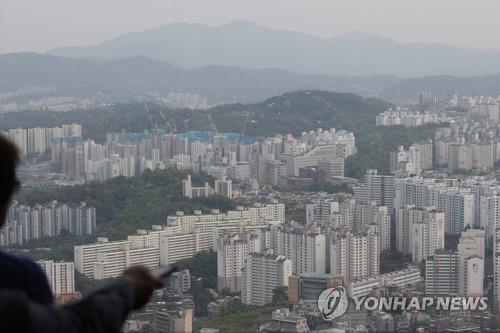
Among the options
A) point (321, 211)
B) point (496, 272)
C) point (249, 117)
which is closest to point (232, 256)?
point (496, 272)

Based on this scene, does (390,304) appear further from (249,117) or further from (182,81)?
(182,81)

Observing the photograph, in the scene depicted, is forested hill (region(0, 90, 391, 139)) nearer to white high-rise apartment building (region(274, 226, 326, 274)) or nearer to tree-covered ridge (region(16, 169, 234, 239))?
tree-covered ridge (region(16, 169, 234, 239))

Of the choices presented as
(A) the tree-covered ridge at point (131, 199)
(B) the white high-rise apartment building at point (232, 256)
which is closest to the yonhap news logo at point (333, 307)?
(B) the white high-rise apartment building at point (232, 256)

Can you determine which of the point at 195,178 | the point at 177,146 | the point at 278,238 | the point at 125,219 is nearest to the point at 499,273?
the point at 278,238

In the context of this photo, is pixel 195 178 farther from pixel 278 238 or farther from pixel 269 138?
pixel 269 138

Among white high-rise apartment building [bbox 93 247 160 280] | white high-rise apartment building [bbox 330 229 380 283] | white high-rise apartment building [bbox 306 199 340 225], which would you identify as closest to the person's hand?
white high-rise apartment building [bbox 93 247 160 280]

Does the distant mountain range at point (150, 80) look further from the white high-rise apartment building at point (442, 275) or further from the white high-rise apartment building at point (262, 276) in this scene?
the white high-rise apartment building at point (442, 275)
